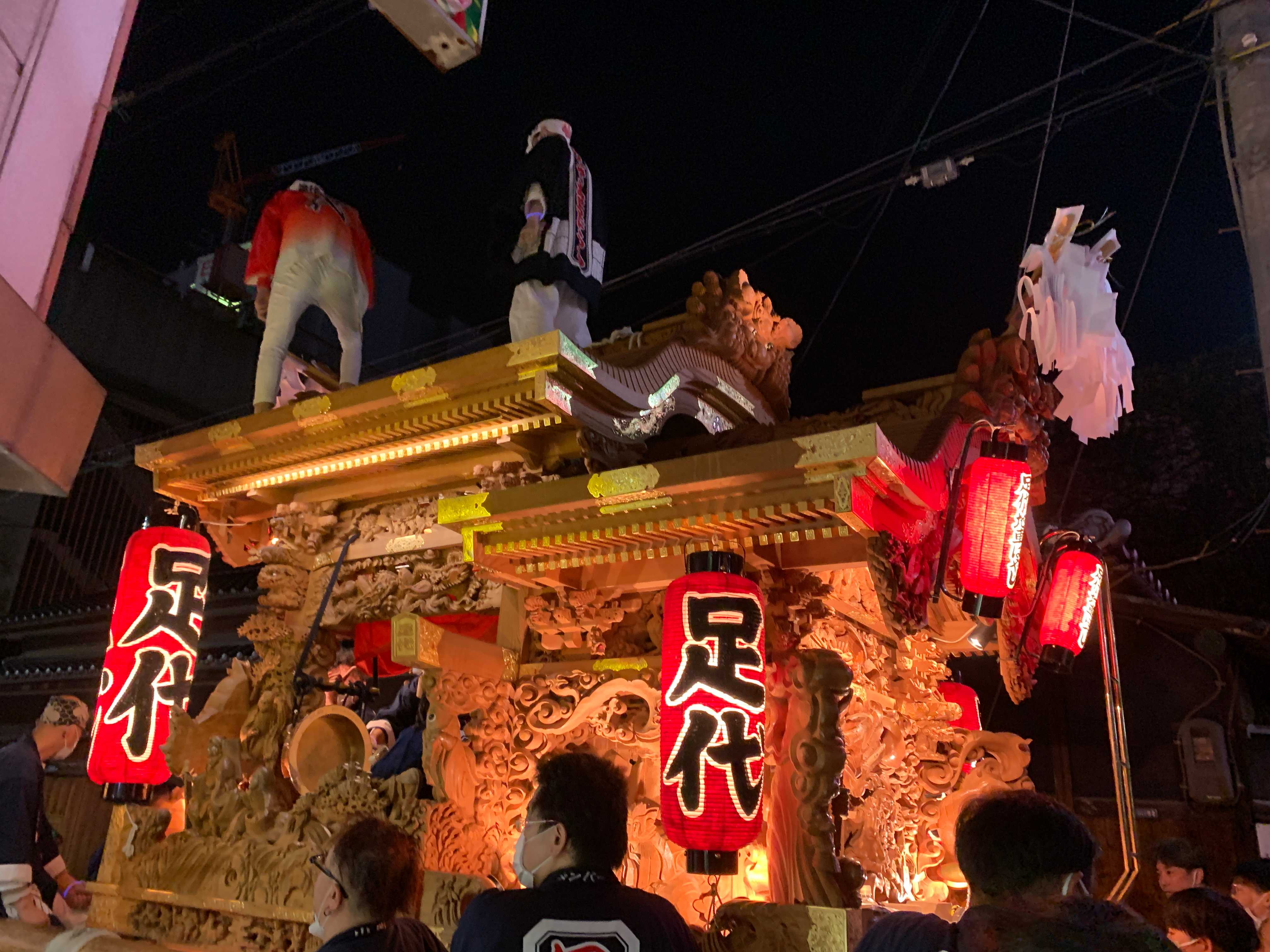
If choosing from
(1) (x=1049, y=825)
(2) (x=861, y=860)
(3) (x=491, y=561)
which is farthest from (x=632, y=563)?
(1) (x=1049, y=825)

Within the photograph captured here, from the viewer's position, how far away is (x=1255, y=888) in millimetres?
4750

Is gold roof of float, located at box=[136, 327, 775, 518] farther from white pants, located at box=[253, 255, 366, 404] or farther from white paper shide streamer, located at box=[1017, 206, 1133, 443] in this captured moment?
white paper shide streamer, located at box=[1017, 206, 1133, 443]

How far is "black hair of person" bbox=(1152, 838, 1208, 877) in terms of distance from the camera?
16.3 ft

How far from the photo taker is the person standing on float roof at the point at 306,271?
23.5 ft

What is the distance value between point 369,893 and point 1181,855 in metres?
4.81

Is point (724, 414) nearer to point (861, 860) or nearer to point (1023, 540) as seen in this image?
point (1023, 540)

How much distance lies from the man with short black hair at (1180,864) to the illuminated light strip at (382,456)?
446 centimetres

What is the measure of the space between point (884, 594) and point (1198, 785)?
663 centimetres

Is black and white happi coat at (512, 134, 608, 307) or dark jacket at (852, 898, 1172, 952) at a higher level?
black and white happi coat at (512, 134, 608, 307)

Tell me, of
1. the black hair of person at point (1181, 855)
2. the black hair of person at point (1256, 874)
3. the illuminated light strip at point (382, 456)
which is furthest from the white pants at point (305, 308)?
the black hair of person at point (1256, 874)

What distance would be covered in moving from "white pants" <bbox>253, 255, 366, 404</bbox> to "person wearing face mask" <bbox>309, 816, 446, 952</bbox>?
201 inches

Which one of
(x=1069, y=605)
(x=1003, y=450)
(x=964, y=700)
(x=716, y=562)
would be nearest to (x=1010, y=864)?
(x=716, y=562)

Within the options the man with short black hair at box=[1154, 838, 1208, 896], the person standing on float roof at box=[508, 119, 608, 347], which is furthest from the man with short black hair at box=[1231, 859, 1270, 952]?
the person standing on float roof at box=[508, 119, 608, 347]

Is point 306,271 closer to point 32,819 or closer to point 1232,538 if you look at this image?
point 32,819
